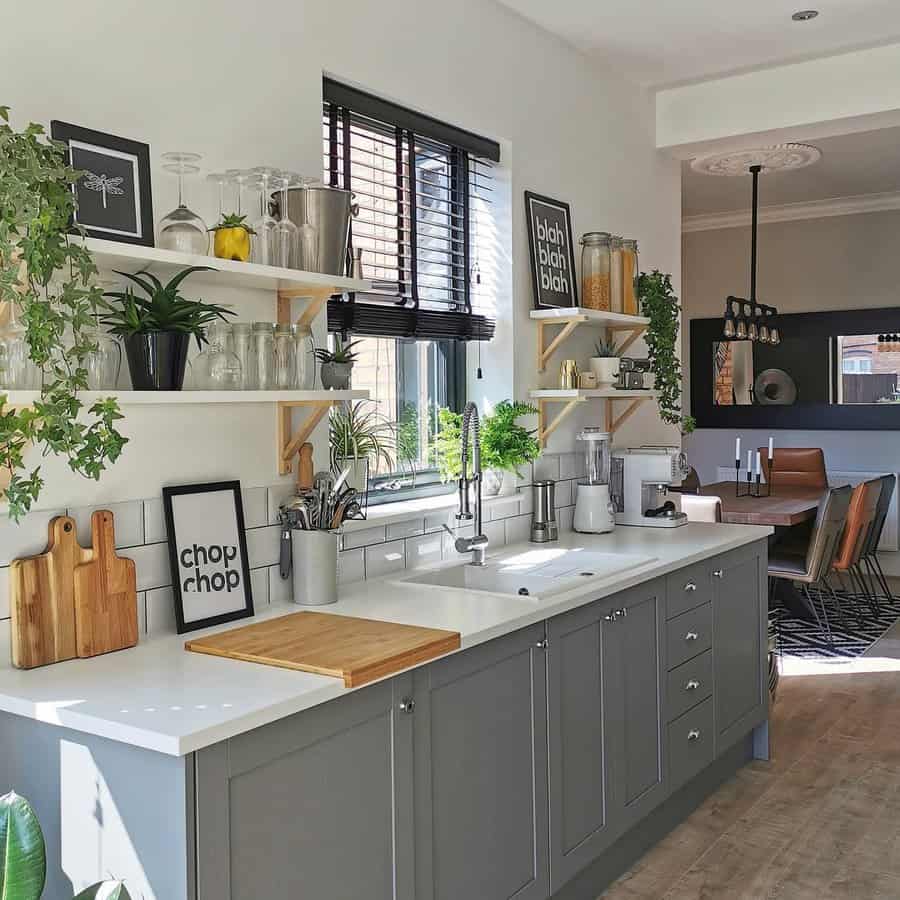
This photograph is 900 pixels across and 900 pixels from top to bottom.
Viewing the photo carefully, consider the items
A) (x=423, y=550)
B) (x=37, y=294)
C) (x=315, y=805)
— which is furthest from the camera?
(x=423, y=550)

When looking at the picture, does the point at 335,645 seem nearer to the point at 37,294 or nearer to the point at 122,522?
the point at 122,522

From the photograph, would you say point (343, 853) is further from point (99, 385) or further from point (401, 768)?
point (99, 385)

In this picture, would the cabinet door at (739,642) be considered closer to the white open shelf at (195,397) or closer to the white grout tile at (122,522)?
the white open shelf at (195,397)

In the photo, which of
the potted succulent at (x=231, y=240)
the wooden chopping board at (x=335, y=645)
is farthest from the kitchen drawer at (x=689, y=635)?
the potted succulent at (x=231, y=240)

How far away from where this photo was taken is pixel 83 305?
183 cm

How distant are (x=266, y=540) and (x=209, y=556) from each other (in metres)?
0.23

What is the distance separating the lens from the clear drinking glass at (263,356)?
2.35m

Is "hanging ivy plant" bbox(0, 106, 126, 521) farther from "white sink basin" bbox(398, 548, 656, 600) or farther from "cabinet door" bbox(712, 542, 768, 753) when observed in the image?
"cabinet door" bbox(712, 542, 768, 753)

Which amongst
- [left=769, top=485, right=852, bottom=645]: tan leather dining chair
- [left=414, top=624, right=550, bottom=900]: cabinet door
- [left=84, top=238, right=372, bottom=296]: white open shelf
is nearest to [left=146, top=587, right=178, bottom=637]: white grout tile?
[left=414, top=624, right=550, bottom=900]: cabinet door

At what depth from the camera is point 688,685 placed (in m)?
3.41

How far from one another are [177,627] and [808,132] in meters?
3.41

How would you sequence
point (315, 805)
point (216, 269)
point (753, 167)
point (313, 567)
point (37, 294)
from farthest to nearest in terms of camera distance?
point (753, 167)
point (313, 567)
point (216, 269)
point (315, 805)
point (37, 294)

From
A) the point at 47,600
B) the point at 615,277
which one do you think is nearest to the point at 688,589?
the point at 615,277

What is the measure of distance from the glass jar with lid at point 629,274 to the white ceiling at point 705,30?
744 millimetres
